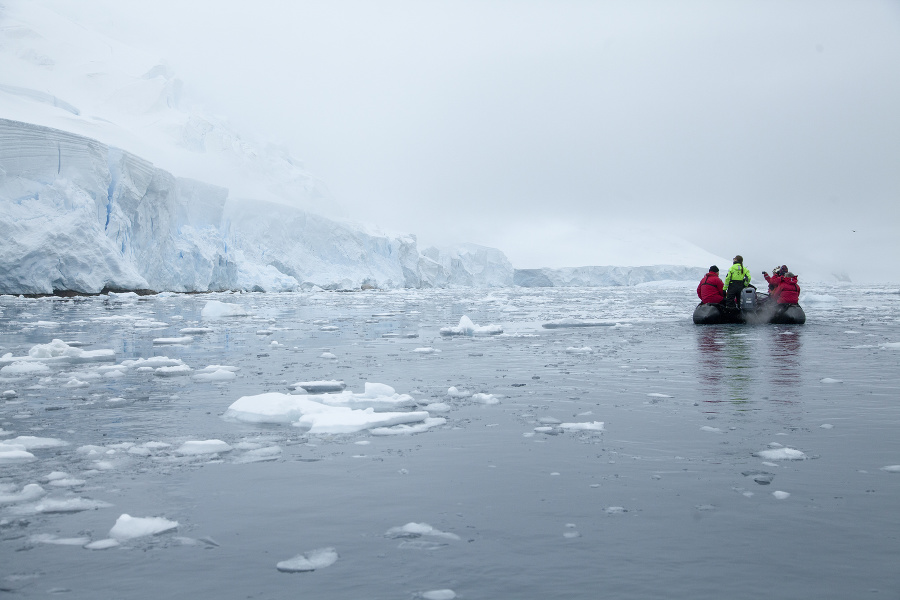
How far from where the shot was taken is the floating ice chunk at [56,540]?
2590 millimetres

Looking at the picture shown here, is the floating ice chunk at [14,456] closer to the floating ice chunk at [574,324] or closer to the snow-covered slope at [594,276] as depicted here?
the floating ice chunk at [574,324]

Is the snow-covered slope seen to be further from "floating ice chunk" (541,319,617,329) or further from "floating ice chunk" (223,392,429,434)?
"floating ice chunk" (223,392,429,434)

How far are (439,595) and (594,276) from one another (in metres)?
72.7

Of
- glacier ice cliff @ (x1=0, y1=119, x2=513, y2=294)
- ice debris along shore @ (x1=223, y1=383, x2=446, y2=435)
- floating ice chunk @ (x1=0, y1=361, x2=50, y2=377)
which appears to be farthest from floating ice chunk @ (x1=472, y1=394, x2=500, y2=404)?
glacier ice cliff @ (x1=0, y1=119, x2=513, y2=294)

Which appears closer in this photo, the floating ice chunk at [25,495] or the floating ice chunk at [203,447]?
the floating ice chunk at [25,495]

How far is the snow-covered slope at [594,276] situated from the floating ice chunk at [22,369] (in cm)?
6517

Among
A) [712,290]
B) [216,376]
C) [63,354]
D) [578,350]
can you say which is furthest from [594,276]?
[216,376]

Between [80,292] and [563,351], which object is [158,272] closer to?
[80,292]

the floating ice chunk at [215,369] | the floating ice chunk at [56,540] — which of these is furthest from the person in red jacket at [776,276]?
the floating ice chunk at [56,540]

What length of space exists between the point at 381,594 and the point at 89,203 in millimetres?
30068

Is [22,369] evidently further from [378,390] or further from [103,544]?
[103,544]

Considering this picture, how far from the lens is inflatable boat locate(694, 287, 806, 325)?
14.3m

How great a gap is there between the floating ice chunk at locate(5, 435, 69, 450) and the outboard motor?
518 inches

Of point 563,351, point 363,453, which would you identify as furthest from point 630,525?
point 563,351
